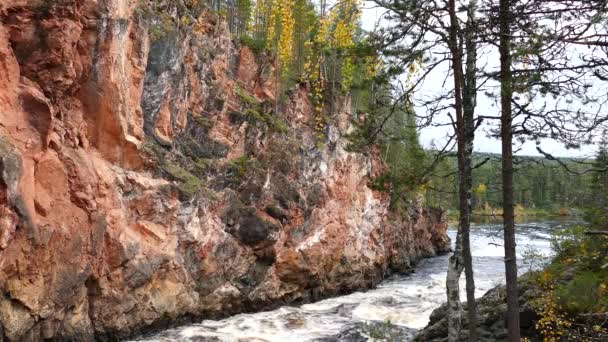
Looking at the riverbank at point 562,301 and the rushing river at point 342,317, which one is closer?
the riverbank at point 562,301

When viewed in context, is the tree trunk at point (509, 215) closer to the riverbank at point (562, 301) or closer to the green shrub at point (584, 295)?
the riverbank at point (562, 301)

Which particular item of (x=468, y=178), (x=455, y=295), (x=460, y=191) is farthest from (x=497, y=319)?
(x=468, y=178)

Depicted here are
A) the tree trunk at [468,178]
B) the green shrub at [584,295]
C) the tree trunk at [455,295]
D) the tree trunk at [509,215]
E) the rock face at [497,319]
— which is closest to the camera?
the tree trunk at [509,215]

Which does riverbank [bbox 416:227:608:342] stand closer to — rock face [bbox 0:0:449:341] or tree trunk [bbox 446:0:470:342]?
tree trunk [bbox 446:0:470:342]

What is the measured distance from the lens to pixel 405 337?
15.7 m

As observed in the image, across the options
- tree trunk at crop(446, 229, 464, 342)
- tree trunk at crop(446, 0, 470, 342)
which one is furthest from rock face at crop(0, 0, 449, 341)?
tree trunk at crop(446, 229, 464, 342)

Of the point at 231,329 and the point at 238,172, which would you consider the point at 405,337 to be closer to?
the point at 231,329

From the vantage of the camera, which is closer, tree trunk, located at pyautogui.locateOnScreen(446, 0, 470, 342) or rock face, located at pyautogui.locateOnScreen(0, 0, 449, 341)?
tree trunk, located at pyautogui.locateOnScreen(446, 0, 470, 342)

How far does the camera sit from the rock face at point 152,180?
37.7 ft

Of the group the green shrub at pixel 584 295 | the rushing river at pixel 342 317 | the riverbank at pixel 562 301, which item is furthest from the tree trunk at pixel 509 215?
the rushing river at pixel 342 317

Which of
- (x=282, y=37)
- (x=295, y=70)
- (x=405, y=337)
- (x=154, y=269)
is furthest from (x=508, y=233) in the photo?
(x=295, y=70)

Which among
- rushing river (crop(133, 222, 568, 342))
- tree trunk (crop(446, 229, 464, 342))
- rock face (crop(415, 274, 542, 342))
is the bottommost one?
rushing river (crop(133, 222, 568, 342))

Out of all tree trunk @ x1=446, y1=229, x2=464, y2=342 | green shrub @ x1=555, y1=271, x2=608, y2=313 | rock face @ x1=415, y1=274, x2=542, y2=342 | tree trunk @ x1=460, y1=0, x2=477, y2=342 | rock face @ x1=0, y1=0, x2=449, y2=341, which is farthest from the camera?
rock face @ x1=0, y1=0, x2=449, y2=341

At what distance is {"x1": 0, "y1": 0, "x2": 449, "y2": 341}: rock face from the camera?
11.5m
